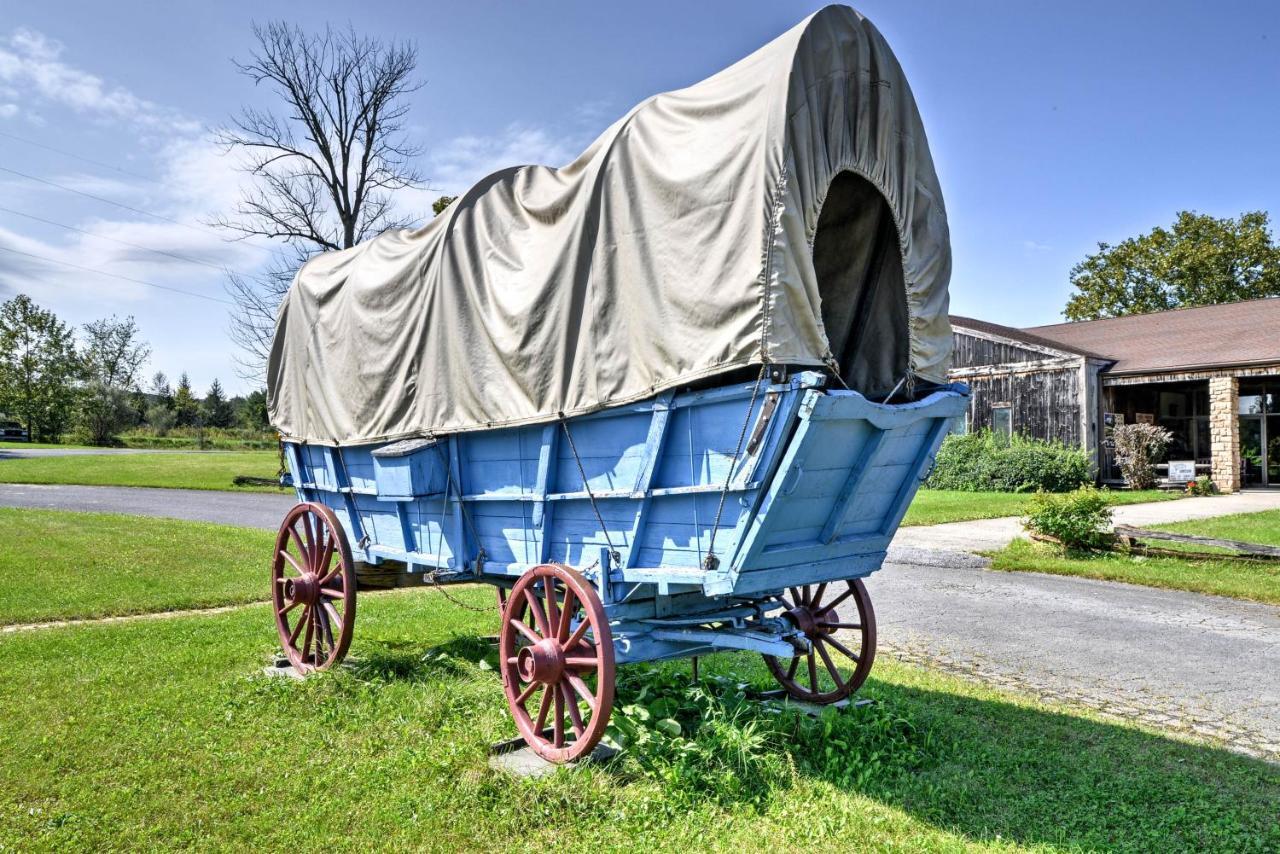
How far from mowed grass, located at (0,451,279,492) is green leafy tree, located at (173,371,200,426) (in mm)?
25914

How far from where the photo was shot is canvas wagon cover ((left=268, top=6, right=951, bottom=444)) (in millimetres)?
4023

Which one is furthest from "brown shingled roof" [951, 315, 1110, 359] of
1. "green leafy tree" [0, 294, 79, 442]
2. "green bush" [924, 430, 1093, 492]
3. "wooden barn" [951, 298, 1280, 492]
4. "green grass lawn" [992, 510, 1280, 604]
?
"green leafy tree" [0, 294, 79, 442]

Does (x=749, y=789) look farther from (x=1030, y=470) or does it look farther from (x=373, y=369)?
(x=1030, y=470)

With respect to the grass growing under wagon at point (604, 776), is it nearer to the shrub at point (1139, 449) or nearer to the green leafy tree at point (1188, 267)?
the shrub at point (1139, 449)

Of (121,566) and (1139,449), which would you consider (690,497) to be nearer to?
(121,566)

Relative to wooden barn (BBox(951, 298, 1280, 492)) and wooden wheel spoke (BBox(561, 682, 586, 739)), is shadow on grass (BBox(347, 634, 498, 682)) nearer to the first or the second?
wooden wheel spoke (BBox(561, 682, 586, 739))

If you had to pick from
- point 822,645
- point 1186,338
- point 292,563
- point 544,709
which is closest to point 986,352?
point 1186,338

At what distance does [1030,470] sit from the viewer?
22.5 metres

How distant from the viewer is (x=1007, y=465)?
22953 mm

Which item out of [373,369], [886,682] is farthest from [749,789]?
[373,369]

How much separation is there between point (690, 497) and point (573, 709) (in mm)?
1355

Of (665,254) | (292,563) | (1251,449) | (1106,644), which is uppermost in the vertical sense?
(665,254)

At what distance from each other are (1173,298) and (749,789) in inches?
1734

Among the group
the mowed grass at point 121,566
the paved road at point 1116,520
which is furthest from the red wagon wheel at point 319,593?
the paved road at point 1116,520
